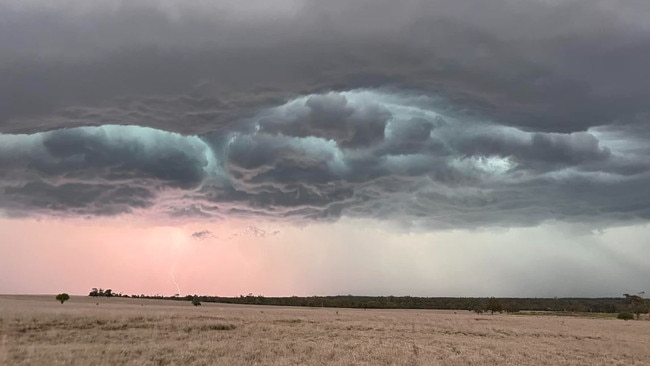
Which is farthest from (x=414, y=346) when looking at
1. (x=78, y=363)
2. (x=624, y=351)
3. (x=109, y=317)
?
(x=109, y=317)

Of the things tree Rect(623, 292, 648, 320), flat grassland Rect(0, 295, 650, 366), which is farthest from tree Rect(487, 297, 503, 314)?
flat grassland Rect(0, 295, 650, 366)

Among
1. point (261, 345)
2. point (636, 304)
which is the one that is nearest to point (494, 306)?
point (636, 304)

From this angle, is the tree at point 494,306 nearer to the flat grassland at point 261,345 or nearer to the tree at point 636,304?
the tree at point 636,304

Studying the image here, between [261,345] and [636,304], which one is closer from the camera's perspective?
[261,345]

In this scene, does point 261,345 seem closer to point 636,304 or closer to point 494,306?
point 494,306

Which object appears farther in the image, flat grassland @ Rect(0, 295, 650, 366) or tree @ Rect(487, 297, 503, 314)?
tree @ Rect(487, 297, 503, 314)

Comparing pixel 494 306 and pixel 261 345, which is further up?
pixel 494 306

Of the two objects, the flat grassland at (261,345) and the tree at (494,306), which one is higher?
the tree at (494,306)

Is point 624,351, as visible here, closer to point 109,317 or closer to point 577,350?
point 577,350

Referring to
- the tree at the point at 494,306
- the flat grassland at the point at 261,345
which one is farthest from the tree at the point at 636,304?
the flat grassland at the point at 261,345

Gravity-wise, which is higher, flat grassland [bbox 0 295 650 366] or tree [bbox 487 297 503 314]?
tree [bbox 487 297 503 314]

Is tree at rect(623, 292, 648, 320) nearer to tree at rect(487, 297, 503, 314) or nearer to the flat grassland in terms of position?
tree at rect(487, 297, 503, 314)

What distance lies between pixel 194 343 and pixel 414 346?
1526cm

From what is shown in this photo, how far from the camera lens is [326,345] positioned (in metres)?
39.2
